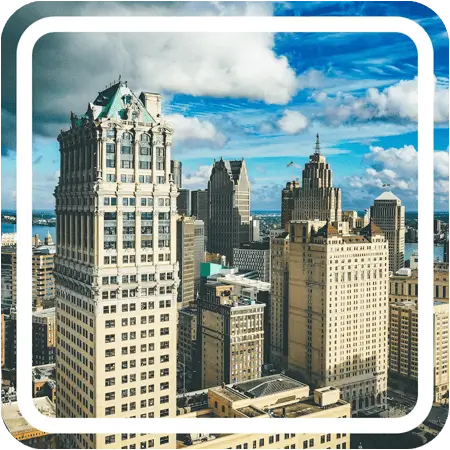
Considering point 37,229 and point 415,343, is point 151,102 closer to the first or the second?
point 37,229

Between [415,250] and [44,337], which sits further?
[415,250]

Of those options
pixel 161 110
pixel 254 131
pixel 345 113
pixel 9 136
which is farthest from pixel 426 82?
pixel 9 136

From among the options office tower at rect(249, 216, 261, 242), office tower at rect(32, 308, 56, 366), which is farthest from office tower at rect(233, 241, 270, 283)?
office tower at rect(32, 308, 56, 366)

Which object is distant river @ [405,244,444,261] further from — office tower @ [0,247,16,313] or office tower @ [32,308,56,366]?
office tower @ [0,247,16,313]

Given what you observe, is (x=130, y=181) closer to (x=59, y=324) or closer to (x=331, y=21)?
(x=59, y=324)

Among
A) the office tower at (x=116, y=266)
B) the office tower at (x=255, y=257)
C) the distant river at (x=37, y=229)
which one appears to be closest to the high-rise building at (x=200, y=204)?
the office tower at (x=116, y=266)

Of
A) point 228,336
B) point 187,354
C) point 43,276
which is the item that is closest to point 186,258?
point 187,354

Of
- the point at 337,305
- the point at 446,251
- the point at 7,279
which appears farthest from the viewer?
the point at 337,305
